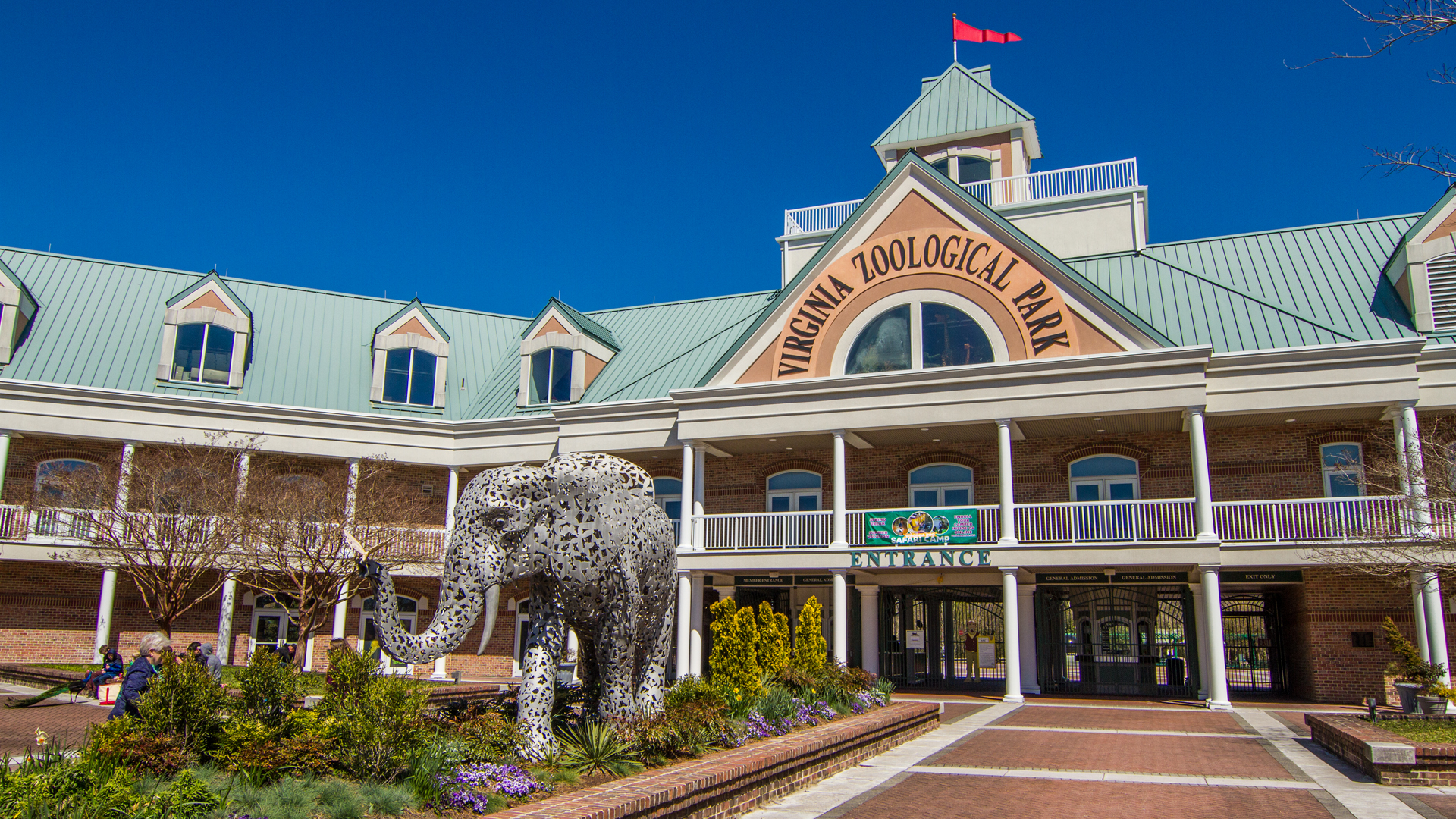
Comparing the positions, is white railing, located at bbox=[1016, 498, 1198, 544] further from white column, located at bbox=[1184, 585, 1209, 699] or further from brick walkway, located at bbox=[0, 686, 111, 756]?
brick walkway, located at bbox=[0, 686, 111, 756]

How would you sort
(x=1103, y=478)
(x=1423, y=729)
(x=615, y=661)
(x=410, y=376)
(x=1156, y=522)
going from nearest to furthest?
(x=615, y=661) → (x=1423, y=729) → (x=1156, y=522) → (x=1103, y=478) → (x=410, y=376)

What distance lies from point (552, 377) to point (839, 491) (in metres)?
10.2

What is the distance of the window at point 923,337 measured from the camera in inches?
921

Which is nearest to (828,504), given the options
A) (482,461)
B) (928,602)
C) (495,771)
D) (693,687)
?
(928,602)

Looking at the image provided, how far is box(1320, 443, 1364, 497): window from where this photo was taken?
2189 cm

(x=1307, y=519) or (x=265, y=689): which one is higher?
(x=1307, y=519)

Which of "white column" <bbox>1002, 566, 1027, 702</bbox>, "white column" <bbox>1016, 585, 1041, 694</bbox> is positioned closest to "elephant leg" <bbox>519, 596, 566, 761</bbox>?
"white column" <bbox>1002, 566, 1027, 702</bbox>

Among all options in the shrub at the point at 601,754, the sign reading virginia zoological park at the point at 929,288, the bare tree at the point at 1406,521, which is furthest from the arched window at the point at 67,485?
the bare tree at the point at 1406,521

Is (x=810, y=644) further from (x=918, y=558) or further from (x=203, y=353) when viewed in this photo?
(x=203, y=353)

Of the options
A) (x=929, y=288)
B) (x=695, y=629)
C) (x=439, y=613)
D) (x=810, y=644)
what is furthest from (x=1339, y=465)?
(x=439, y=613)

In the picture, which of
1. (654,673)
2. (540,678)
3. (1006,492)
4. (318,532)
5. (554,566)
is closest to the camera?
(540,678)

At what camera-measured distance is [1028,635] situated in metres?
24.1

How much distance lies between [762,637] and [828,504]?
11.6 m

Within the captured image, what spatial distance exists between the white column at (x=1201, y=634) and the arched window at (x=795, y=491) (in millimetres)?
8969
